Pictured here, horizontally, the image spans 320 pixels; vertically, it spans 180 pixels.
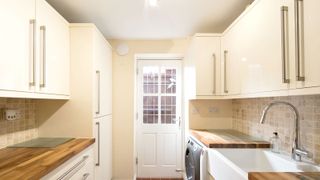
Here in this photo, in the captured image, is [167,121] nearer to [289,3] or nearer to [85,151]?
[85,151]

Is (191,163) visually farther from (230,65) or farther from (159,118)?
(159,118)

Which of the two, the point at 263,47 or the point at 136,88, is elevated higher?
the point at 263,47

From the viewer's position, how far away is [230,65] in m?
2.45

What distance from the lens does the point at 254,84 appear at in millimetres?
1817

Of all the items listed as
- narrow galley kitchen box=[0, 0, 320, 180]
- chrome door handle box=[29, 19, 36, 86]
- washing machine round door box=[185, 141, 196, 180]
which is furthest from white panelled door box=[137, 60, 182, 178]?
chrome door handle box=[29, 19, 36, 86]

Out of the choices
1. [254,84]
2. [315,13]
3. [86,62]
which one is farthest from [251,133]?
[86,62]

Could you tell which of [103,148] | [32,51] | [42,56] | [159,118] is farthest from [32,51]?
[159,118]

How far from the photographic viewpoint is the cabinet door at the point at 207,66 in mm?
2766

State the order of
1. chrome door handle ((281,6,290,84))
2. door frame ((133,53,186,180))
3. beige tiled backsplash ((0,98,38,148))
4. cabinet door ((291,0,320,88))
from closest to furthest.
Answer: cabinet door ((291,0,320,88)) → chrome door handle ((281,6,290,84)) → beige tiled backsplash ((0,98,38,148)) → door frame ((133,53,186,180))

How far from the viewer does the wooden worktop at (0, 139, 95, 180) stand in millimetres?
1229

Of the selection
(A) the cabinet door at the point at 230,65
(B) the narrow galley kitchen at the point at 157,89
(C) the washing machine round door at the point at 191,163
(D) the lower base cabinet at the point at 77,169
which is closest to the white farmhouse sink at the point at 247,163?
(B) the narrow galley kitchen at the point at 157,89

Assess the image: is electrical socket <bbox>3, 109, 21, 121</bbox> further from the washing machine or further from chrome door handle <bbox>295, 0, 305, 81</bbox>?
chrome door handle <bbox>295, 0, 305, 81</bbox>

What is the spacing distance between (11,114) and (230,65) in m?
2.08

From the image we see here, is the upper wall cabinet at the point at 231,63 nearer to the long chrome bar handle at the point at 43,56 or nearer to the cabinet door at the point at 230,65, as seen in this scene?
the cabinet door at the point at 230,65
